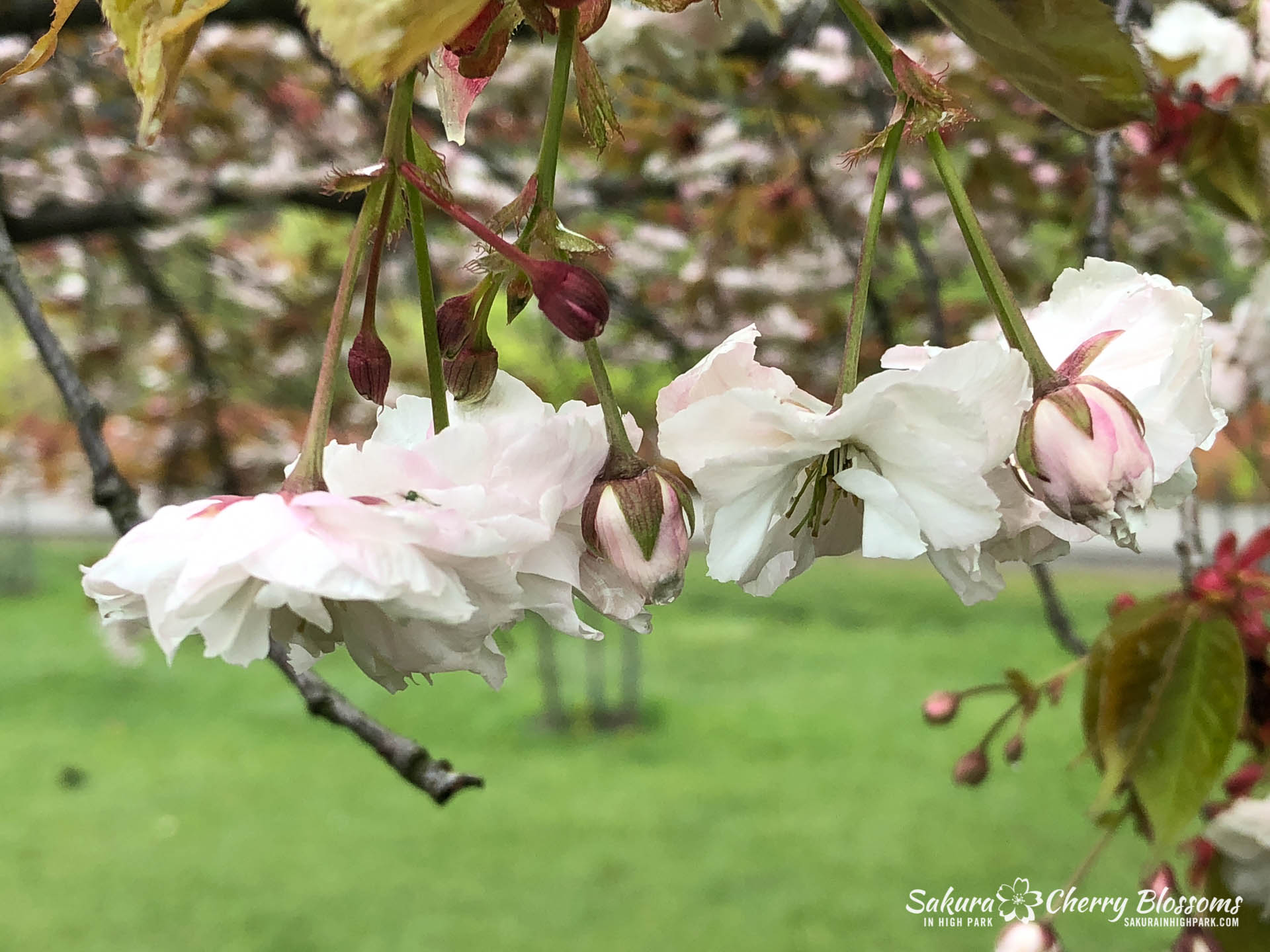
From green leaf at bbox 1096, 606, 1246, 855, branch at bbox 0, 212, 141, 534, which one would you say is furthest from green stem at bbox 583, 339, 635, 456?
green leaf at bbox 1096, 606, 1246, 855

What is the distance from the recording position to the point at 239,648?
0.31 metres

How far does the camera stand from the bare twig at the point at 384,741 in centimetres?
41

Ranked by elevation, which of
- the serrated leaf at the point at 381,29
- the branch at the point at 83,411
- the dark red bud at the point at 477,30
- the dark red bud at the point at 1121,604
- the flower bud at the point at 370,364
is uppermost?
the serrated leaf at the point at 381,29

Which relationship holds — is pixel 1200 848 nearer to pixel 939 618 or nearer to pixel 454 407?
pixel 454 407

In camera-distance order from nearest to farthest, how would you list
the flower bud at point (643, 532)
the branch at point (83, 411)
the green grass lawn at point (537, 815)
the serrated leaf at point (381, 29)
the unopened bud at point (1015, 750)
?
the serrated leaf at point (381, 29) < the flower bud at point (643, 532) < the branch at point (83, 411) < the unopened bud at point (1015, 750) < the green grass lawn at point (537, 815)

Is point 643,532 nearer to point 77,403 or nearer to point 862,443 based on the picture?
point 862,443

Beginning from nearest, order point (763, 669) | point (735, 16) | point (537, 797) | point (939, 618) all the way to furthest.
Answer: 1. point (735, 16)
2. point (537, 797)
3. point (763, 669)
4. point (939, 618)

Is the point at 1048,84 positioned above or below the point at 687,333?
above

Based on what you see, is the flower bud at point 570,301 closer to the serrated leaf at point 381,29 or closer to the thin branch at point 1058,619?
the serrated leaf at point 381,29

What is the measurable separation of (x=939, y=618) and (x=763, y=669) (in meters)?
1.57

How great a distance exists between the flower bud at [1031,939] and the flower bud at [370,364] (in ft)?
2.02

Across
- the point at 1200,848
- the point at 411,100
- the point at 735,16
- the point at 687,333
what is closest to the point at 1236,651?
the point at 1200,848

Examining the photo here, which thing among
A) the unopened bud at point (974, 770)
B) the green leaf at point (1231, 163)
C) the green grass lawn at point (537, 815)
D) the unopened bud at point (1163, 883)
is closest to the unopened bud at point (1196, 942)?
the unopened bud at point (1163, 883)

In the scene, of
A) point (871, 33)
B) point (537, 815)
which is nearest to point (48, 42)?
point (871, 33)
